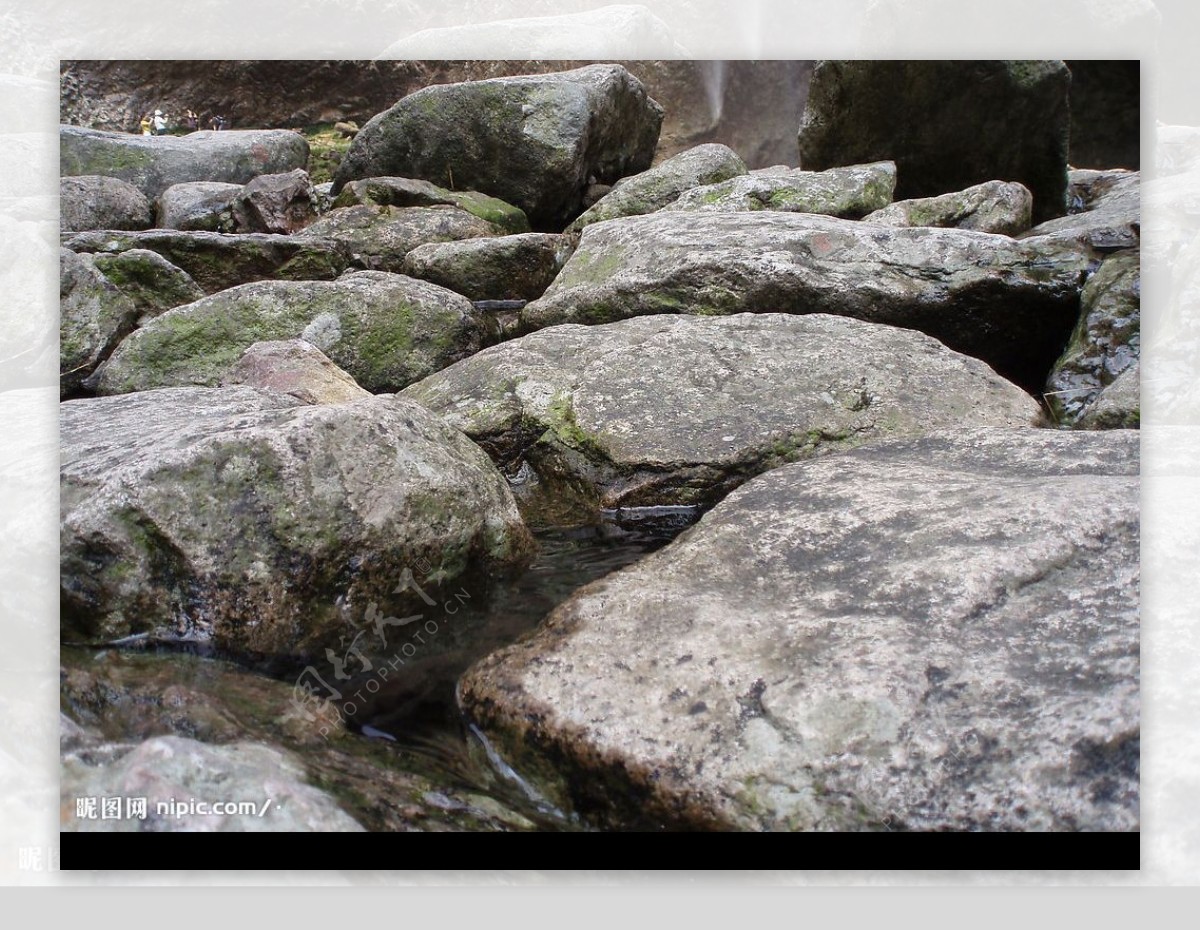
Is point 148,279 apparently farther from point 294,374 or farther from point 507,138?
point 507,138

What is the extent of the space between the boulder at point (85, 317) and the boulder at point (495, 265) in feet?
4.69

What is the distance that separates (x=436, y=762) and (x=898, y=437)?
178cm

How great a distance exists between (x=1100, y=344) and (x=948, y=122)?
7.38 feet

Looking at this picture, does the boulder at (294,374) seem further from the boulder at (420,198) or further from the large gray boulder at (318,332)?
the boulder at (420,198)

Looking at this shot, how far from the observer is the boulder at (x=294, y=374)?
3.15 m

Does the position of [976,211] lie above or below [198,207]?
below

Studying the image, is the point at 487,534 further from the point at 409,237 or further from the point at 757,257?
the point at 409,237

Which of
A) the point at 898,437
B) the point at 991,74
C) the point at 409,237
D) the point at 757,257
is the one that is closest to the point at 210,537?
the point at 898,437

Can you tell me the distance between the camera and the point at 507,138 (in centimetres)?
615

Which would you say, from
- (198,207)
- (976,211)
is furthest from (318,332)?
(976,211)

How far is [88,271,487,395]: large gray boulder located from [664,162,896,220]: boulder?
1.59 m

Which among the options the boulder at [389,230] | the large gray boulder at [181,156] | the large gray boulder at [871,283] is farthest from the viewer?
the large gray boulder at [181,156]

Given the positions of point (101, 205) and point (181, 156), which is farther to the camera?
point (181, 156)

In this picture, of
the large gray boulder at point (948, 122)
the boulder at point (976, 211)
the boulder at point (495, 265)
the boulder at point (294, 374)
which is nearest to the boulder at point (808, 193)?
the boulder at point (976, 211)
